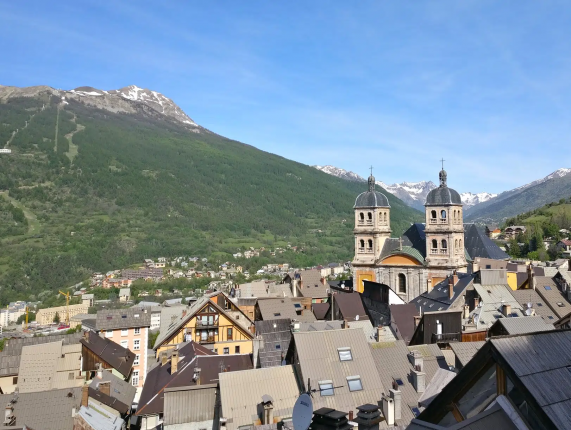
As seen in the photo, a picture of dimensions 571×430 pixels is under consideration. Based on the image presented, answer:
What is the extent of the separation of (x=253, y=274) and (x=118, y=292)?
4077cm

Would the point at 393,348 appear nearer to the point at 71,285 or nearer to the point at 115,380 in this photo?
the point at 115,380

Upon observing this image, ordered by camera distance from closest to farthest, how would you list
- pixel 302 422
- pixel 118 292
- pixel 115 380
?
pixel 302 422 → pixel 115 380 → pixel 118 292

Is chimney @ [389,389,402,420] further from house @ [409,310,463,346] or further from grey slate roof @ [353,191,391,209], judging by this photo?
grey slate roof @ [353,191,391,209]

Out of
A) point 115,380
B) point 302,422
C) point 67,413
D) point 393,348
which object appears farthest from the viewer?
point 115,380

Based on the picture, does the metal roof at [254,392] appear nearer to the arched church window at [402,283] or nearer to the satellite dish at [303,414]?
the satellite dish at [303,414]

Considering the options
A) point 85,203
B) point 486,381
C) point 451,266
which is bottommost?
point 486,381

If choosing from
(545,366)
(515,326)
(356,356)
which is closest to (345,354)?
(356,356)

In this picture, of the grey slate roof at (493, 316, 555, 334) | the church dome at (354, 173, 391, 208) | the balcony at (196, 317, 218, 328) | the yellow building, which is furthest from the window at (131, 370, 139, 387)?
the church dome at (354, 173, 391, 208)

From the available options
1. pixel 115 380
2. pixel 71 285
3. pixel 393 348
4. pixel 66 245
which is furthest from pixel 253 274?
pixel 393 348

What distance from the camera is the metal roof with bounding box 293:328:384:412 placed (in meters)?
18.3

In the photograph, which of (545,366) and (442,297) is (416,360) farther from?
(442,297)

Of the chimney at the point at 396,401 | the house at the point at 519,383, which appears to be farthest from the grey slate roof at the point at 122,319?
the house at the point at 519,383

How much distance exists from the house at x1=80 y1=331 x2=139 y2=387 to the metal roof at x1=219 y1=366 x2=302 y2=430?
16.9m

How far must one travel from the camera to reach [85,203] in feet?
625
